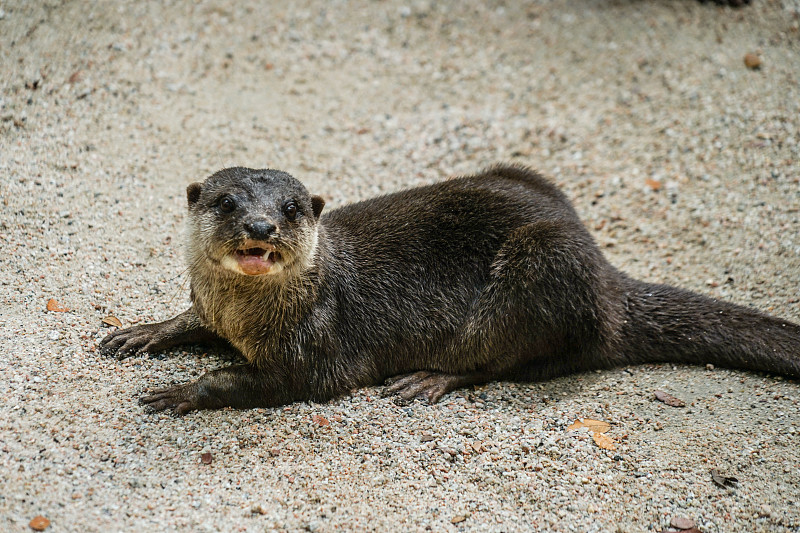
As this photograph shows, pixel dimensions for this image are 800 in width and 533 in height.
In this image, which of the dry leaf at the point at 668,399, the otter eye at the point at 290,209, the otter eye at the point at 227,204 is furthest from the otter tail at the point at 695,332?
the otter eye at the point at 227,204

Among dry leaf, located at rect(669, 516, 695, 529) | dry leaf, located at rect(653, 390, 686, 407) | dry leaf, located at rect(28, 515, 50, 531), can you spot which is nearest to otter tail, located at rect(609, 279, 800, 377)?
dry leaf, located at rect(653, 390, 686, 407)

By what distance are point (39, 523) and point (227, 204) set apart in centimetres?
143

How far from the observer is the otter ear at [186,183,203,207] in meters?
3.52

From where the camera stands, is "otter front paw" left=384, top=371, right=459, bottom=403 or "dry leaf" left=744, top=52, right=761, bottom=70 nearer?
"otter front paw" left=384, top=371, right=459, bottom=403

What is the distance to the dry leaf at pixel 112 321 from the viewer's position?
3883 millimetres

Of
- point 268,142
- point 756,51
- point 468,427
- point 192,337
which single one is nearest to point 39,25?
point 268,142

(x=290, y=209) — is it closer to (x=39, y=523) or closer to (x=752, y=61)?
(x=39, y=523)

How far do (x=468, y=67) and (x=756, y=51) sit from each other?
240cm

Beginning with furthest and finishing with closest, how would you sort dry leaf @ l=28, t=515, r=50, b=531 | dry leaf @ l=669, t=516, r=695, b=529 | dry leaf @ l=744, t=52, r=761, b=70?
dry leaf @ l=744, t=52, r=761, b=70
dry leaf @ l=669, t=516, r=695, b=529
dry leaf @ l=28, t=515, r=50, b=531

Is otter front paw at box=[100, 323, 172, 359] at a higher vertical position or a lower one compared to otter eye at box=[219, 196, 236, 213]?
lower

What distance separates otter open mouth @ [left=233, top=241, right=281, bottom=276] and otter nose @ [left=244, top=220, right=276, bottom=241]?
0.03 meters

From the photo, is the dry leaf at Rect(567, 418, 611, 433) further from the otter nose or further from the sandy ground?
the otter nose

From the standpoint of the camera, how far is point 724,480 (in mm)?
3258

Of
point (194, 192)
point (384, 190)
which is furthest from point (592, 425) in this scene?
point (384, 190)
